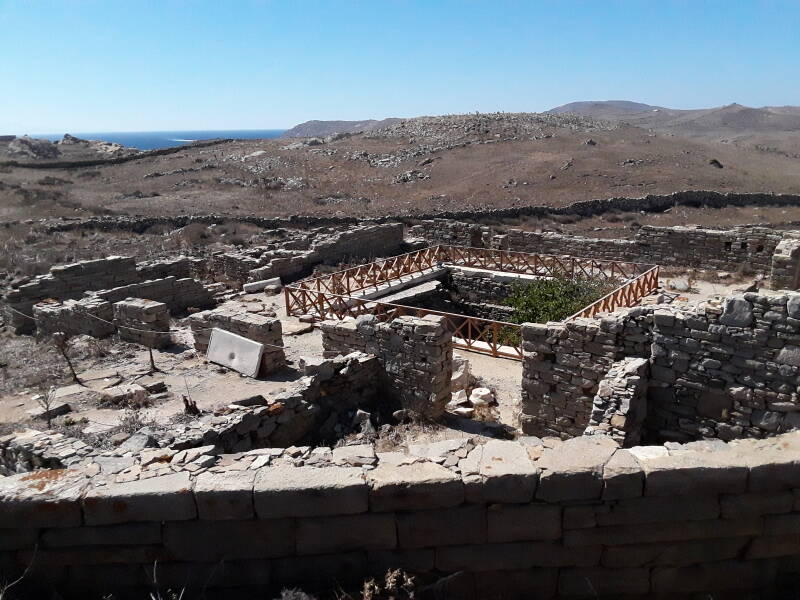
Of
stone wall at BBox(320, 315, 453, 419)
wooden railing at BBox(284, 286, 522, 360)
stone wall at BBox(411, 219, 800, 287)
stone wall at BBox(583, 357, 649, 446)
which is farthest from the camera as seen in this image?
stone wall at BBox(411, 219, 800, 287)

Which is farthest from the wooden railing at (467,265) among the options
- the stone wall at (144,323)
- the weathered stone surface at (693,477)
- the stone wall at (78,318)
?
the weathered stone surface at (693,477)

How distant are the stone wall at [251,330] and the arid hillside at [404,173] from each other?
21.2 m

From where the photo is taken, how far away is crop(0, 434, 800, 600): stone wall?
4617mm

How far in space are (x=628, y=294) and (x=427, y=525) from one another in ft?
39.5

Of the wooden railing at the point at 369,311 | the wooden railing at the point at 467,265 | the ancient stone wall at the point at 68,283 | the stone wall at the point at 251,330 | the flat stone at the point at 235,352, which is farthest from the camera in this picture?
the ancient stone wall at the point at 68,283

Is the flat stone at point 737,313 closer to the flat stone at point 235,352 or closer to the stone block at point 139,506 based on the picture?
the stone block at point 139,506

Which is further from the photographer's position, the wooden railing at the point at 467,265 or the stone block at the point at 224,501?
the wooden railing at the point at 467,265

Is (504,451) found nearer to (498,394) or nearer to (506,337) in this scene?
(498,394)

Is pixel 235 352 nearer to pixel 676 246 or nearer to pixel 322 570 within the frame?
pixel 322 570

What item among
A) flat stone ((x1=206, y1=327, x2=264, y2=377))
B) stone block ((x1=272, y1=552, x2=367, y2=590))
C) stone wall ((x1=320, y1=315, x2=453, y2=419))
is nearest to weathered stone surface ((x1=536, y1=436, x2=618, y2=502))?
stone block ((x1=272, y1=552, x2=367, y2=590))

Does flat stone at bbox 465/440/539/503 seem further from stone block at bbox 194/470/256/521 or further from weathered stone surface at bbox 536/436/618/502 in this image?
stone block at bbox 194/470/256/521

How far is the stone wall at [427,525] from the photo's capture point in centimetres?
462

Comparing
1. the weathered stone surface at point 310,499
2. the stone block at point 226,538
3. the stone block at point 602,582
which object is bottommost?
the stone block at point 602,582

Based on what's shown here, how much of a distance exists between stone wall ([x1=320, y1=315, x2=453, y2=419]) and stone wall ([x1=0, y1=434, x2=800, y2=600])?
14.7 ft
